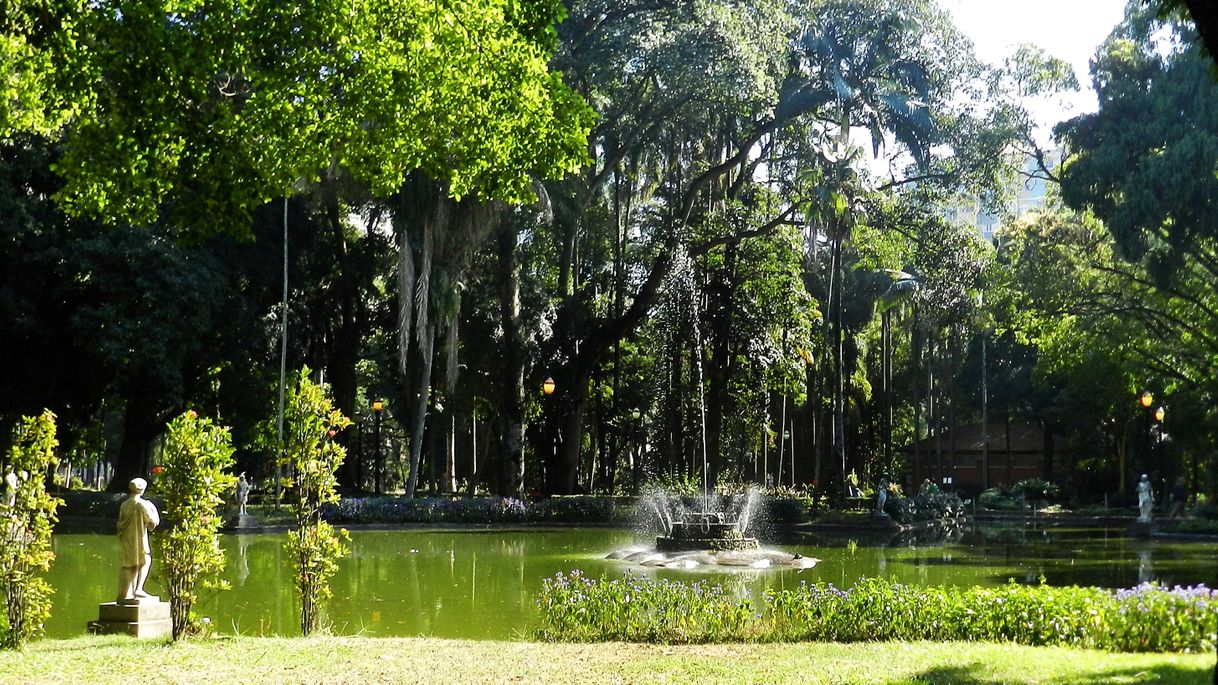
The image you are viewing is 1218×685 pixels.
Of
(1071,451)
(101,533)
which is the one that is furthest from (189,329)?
(1071,451)

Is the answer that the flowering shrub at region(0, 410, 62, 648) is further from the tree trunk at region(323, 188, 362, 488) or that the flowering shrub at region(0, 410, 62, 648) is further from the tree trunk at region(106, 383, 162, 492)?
the tree trunk at region(106, 383, 162, 492)

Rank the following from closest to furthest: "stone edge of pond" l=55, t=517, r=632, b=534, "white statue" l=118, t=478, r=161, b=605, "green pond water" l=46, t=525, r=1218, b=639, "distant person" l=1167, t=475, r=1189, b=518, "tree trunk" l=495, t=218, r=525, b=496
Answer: "white statue" l=118, t=478, r=161, b=605
"green pond water" l=46, t=525, r=1218, b=639
"stone edge of pond" l=55, t=517, r=632, b=534
"distant person" l=1167, t=475, r=1189, b=518
"tree trunk" l=495, t=218, r=525, b=496

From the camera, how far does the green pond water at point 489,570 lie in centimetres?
1366

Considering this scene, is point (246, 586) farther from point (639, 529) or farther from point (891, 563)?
point (639, 529)

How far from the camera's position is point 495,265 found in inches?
1580

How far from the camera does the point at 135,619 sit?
37.0ft

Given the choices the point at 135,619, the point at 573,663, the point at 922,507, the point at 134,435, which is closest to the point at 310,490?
the point at 135,619

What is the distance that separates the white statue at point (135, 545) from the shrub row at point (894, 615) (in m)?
3.84

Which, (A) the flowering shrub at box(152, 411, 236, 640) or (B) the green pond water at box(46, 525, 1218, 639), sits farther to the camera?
(B) the green pond water at box(46, 525, 1218, 639)

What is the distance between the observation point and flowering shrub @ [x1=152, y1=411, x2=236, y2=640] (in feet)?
33.7

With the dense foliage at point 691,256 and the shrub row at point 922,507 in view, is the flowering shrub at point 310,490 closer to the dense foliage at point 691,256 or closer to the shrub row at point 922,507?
the dense foliage at point 691,256

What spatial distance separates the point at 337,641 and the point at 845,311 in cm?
3999

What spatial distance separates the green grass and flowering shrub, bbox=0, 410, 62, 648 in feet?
1.02

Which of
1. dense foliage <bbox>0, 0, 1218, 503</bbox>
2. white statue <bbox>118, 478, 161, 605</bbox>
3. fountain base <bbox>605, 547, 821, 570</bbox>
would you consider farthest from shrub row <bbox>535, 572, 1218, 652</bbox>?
dense foliage <bbox>0, 0, 1218, 503</bbox>
